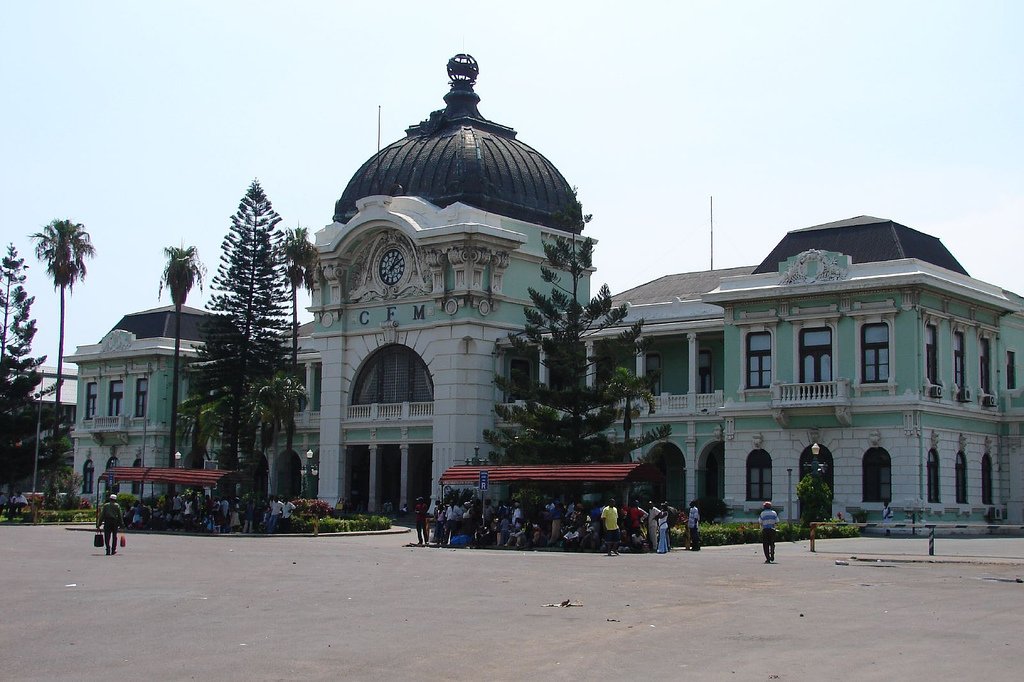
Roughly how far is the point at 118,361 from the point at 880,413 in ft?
139

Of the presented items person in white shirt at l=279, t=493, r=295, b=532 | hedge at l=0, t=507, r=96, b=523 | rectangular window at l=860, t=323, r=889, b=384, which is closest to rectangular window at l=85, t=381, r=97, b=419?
hedge at l=0, t=507, r=96, b=523

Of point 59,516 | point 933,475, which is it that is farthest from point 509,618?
point 59,516

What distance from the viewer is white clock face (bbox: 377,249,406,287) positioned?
56188 mm

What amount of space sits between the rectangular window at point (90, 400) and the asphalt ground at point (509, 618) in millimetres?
44127

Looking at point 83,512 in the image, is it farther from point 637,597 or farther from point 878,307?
point 637,597

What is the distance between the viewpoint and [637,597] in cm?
2023

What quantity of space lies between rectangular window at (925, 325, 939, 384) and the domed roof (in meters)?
17.2

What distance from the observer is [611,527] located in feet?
106

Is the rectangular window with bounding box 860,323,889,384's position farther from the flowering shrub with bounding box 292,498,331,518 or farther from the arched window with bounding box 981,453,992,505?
the flowering shrub with bounding box 292,498,331,518

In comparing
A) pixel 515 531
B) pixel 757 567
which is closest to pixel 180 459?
pixel 515 531

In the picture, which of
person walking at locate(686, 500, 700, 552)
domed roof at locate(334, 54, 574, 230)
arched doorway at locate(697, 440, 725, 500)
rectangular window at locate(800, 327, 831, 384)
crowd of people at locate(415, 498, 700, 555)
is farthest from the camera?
domed roof at locate(334, 54, 574, 230)

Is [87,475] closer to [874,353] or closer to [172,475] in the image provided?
[172,475]

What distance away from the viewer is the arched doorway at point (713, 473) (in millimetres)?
50750

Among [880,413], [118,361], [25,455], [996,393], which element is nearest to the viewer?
[880,413]
